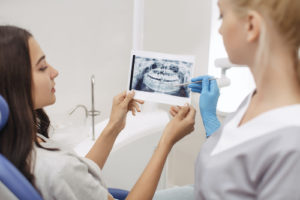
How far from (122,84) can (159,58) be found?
1.07 m

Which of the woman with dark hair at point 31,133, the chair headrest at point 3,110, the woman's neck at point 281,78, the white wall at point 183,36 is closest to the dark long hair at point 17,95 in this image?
the woman with dark hair at point 31,133

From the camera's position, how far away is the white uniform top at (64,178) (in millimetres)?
650

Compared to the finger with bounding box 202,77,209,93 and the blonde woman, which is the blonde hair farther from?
the finger with bounding box 202,77,209,93

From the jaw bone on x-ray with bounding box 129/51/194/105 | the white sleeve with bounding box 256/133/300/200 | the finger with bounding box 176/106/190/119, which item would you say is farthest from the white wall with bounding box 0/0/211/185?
the white sleeve with bounding box 256/133/300/200

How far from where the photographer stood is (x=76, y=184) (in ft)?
2.27

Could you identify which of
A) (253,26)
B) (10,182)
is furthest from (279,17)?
(10,182)

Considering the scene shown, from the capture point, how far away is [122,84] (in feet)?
6.97

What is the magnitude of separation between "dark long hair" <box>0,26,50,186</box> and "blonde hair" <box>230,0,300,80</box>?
1.61 feet

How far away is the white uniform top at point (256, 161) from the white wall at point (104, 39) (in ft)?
3.42

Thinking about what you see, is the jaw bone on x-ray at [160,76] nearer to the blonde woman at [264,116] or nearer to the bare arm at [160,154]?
the bare arm at [160,154]

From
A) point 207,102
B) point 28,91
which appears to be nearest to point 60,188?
point 28,91

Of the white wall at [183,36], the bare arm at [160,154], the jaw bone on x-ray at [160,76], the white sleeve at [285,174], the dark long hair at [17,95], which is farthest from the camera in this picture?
the white wall at [183,36]

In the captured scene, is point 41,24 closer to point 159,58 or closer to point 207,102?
point 159,58

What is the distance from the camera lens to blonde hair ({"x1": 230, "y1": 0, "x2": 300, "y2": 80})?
48cm
